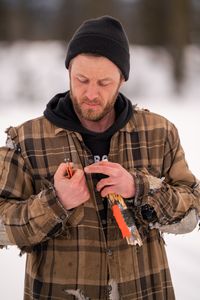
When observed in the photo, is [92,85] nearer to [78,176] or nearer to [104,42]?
[104,42]

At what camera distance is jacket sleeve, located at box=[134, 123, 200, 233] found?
1.54m

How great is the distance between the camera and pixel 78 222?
1.58 m

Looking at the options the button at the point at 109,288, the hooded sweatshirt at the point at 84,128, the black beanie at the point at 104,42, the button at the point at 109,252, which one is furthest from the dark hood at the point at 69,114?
the button at the point at 109,288

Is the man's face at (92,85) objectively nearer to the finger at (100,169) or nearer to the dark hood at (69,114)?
the dark hood at (69,114)

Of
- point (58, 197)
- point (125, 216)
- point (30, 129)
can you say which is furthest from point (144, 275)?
point (30, 129)

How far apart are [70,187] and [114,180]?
0.12 meters

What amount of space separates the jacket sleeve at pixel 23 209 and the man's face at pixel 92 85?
240 mm

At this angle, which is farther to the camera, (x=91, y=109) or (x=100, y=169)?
(x=91, y=109)

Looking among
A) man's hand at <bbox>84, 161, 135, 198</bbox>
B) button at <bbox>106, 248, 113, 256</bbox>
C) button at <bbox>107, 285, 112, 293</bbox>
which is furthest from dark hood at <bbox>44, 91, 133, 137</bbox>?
button at <bbox>107, 285, 112, 293</bbox>

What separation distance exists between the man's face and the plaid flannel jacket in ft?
0.29

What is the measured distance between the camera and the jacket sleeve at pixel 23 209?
1463 mm

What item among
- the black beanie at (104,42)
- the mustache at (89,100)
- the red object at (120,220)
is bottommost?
the red object at (120,220)

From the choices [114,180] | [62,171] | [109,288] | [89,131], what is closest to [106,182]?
[114,180]

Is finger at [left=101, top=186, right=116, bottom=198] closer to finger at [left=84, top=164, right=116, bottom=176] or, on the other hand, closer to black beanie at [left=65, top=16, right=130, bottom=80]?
finger at [left=84, top=164, right=116, bottom=176]
